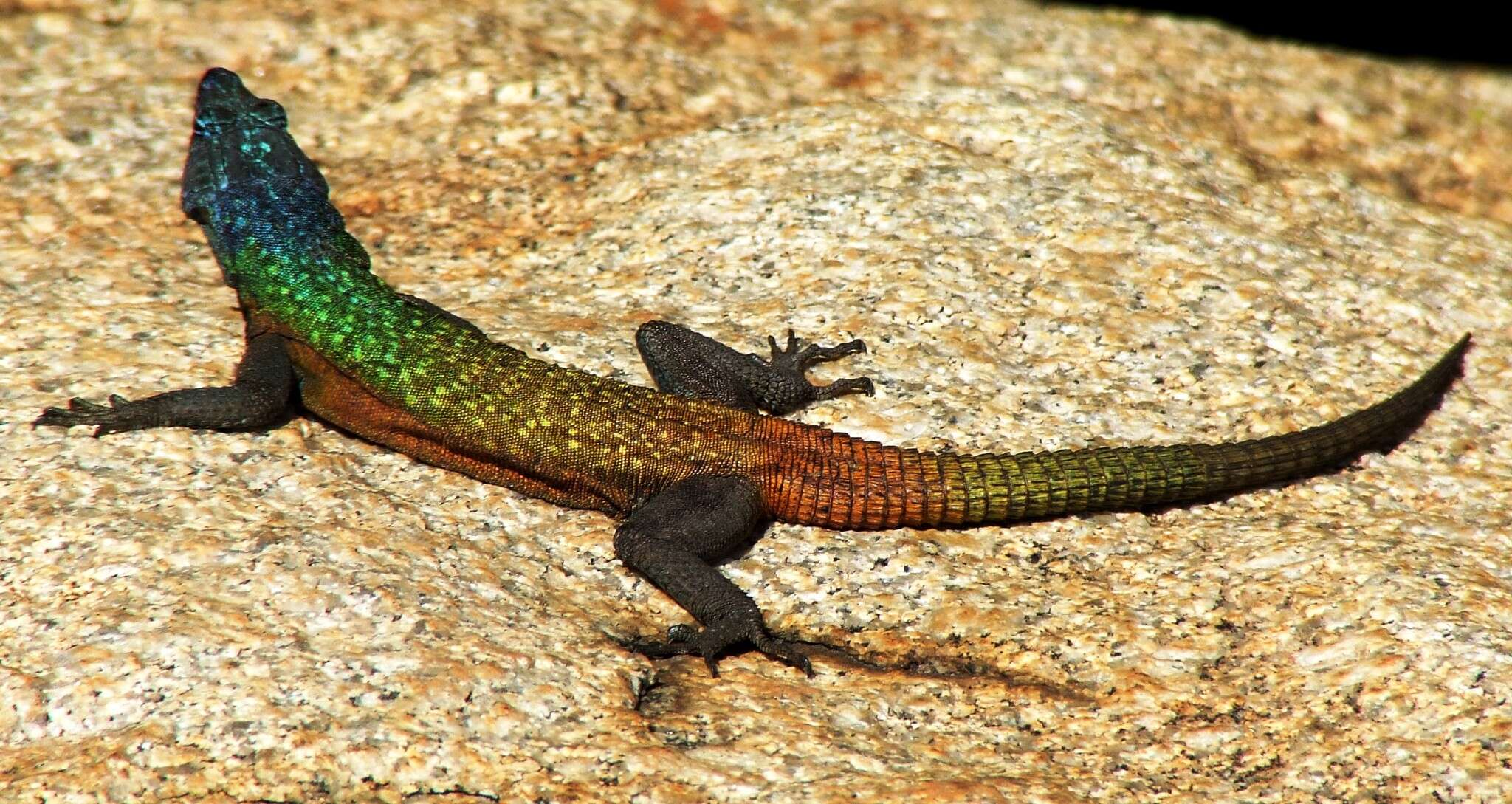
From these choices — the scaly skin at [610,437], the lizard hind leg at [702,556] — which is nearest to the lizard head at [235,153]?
the scaly skin at [610,437]

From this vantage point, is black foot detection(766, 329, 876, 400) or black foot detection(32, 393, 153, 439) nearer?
black foot detection(32, 393, 153, 439)

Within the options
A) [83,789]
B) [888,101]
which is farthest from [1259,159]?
[83,789]

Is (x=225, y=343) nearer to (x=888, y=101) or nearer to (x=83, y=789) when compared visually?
(x=83, y=789)

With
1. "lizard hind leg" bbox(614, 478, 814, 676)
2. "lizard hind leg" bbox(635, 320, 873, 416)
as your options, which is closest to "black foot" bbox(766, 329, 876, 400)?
"lizard hind leg" bbox(635, 320, 873, 416)

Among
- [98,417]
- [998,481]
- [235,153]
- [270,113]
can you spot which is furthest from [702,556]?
[270,113]

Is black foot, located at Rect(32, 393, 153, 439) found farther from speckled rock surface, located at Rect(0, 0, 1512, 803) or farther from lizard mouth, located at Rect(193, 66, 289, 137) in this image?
lizard mouth, located at Rect(193, 66, 289, 137)
